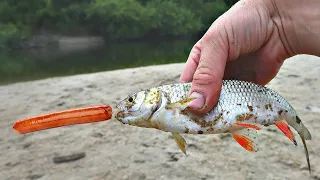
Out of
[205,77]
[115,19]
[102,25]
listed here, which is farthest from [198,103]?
[115,19]

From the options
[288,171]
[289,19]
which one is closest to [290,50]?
[289,19]

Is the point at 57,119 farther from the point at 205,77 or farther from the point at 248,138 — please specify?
the point at 248,138

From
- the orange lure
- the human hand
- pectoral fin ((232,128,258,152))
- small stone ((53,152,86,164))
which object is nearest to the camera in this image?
the orange lure

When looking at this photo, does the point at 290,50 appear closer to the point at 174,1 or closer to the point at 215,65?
the point at 215,65

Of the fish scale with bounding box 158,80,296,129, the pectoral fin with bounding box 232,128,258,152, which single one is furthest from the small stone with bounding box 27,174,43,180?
the pectoral fin with bounding box 232,128,258,152

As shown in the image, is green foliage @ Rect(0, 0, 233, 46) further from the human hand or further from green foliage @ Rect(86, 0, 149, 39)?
the human hand

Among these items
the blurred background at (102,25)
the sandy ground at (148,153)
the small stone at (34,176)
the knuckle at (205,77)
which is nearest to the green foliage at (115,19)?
the blurred background at (102,25)
